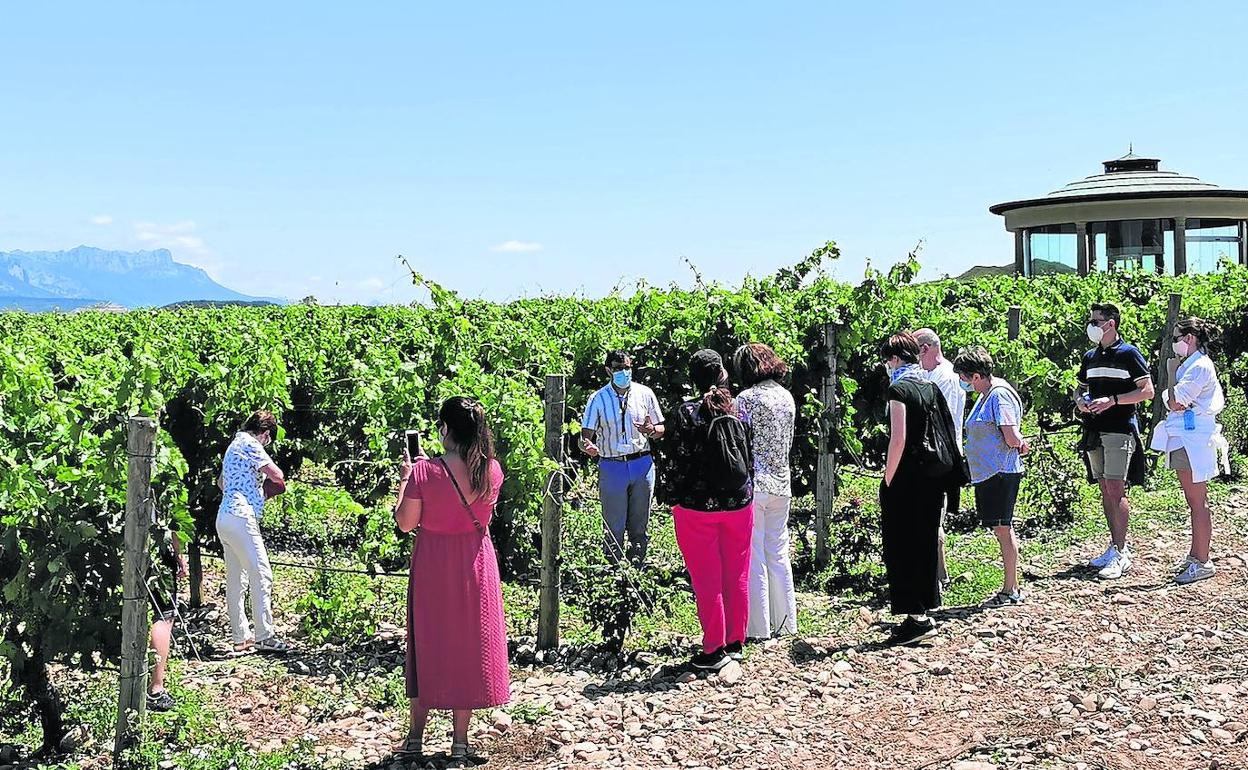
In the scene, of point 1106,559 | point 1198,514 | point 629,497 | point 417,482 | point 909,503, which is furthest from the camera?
point 629,497

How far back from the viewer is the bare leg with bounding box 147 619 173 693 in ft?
16.4

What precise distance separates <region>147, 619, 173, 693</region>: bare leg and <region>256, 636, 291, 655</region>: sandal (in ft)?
3.54

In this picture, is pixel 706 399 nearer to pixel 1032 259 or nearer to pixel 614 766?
pixel 614 766

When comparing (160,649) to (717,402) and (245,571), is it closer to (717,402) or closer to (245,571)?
(245,571)

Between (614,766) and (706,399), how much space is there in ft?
5.86

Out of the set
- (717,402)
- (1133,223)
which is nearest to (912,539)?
(717,402)

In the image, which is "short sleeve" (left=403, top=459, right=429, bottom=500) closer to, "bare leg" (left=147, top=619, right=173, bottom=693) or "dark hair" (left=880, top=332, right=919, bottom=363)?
"bare leg" (left=147, top=619, right=173, bottom=693)

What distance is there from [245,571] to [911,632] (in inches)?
142

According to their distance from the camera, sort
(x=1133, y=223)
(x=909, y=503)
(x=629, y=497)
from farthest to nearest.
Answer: (x=1133, y=223)
(x=629, y=497)
(x=909, y=503)

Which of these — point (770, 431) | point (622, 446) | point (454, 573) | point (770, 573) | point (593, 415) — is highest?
point (593, 415)

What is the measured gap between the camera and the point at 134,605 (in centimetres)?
446

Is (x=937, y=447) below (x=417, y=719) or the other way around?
the other way around

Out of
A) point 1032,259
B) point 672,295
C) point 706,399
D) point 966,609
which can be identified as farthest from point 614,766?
point 1032,259

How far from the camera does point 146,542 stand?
447 centimetres
